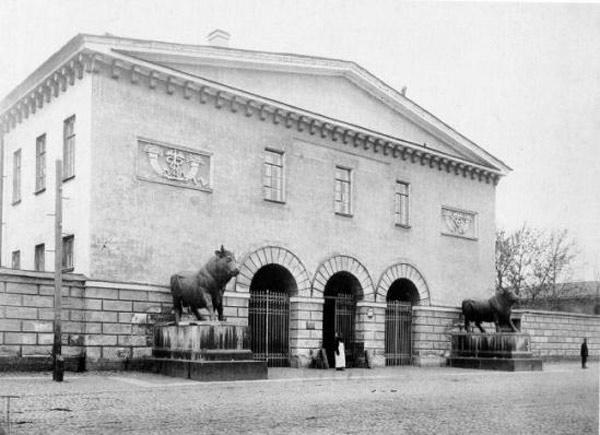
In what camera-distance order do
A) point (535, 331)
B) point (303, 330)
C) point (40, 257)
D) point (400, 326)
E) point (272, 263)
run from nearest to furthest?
point (40, 257)
point (272, 263)
point (303, 330)
point (400, 326)
point (535, 331)

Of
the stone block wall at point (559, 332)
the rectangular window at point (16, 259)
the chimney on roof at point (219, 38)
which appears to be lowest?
the stone block wall at point (559, 332)

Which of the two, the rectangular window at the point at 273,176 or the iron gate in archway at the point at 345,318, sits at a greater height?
the rectangular window at the point at 273,176

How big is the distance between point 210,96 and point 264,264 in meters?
5.74

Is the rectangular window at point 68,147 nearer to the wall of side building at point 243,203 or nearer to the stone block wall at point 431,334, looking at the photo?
the wall of side building at point 243,203

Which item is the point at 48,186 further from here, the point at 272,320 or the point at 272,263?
the point at 272,320

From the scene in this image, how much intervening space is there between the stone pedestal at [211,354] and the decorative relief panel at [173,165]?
4811mm

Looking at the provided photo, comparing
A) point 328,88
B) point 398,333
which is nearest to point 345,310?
point 398,333

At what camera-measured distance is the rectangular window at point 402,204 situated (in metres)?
30.2

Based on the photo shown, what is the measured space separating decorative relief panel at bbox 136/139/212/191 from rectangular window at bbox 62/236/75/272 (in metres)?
2.73

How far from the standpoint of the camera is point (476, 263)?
33.2 meters

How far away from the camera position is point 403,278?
29750 mm

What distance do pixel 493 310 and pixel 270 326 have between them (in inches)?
337

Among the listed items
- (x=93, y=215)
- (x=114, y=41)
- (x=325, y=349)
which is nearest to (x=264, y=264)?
(x=325, y=349)

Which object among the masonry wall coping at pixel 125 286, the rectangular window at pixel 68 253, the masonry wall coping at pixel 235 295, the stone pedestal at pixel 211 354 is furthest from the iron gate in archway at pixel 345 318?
the rectangular window at pixel 68 253
